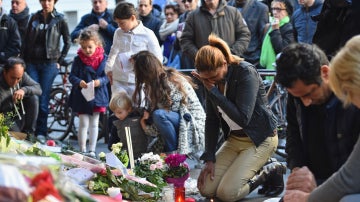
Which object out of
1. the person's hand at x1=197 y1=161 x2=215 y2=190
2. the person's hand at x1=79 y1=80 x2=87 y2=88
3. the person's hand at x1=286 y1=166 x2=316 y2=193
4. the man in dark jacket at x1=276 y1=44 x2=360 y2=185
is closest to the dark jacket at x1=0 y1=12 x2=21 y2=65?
the person's hand at x1=79 y1=80 x2=87 y2=88

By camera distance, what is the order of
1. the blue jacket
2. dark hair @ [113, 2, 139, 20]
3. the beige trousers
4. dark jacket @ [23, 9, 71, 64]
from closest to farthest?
the beige trousers
dark hair @ [113, 2, 139, 20]
the blue jacket
dark jacket @ [23, 9, 71, 64]

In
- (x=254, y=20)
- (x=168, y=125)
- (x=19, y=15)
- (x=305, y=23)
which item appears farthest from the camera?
(x=19, y=15)

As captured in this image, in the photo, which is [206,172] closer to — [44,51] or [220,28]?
[220,28]

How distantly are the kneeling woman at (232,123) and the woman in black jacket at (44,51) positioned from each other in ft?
13.4

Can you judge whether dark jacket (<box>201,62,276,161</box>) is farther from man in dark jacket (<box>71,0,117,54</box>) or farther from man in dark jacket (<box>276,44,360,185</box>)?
man in dark jacket (<box>71,0,117,54</box>)

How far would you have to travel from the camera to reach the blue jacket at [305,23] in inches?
359

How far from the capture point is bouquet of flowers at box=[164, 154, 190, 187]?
6.28 m

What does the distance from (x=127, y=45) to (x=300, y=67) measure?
4.69m

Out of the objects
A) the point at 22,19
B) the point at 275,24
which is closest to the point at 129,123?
the point at 275,24

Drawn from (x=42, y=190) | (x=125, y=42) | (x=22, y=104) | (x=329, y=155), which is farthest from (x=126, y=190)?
(x=22, y=104)

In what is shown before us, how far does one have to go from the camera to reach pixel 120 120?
7.80 meters

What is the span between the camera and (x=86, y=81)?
30.7 feet

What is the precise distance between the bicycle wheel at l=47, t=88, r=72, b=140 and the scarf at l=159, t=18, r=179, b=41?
1.56m

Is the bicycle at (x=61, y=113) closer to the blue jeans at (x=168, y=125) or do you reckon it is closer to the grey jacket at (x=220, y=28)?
the grey jacket at (x=220, y=28)
